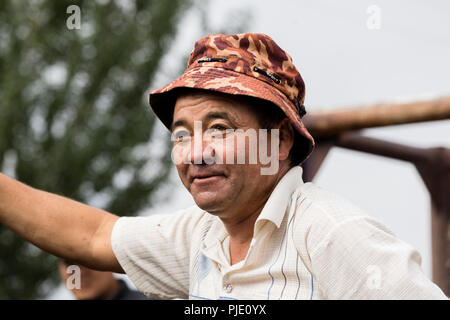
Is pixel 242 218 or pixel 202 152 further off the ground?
pixel 202 152

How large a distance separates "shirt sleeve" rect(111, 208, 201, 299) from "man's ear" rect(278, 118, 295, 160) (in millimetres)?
440

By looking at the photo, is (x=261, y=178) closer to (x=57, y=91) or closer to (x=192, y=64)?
(x=192, y=64)

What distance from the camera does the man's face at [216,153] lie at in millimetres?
1610

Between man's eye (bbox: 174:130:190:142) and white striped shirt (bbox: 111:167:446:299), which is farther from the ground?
man's eye (bbox: 174:130:190:142)

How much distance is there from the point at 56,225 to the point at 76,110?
7.33 metres

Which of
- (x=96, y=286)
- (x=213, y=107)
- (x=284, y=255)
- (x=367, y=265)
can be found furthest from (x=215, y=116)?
(x=96, y=286)

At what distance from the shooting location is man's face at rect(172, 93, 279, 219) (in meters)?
1.61

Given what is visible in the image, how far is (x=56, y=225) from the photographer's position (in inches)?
77.5

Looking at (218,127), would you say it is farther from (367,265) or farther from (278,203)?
(367,265)

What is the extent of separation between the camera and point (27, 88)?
8.63m

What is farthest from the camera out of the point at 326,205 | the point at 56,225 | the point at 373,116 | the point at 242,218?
the point at 373,116

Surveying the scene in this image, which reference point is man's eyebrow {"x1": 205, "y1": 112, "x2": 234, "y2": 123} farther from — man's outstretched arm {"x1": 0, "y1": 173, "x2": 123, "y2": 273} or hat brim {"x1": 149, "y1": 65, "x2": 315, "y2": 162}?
man's outstretched arm {"x1": 0, "y1": 173, "x2": 123, "y2": 273}

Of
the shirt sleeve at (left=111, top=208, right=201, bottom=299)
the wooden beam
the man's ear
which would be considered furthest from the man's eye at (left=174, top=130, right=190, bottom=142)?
the wooden beam

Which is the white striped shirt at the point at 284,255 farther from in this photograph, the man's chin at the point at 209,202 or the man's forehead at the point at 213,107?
the man's forehead at the point at 213,107
